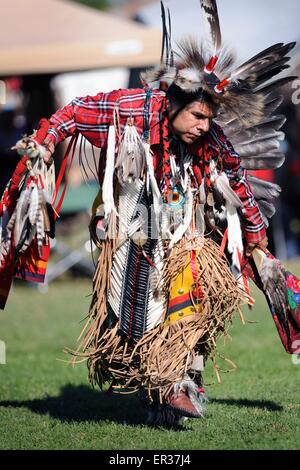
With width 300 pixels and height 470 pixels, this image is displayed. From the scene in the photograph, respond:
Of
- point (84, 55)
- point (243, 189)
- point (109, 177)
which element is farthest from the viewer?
point (84, 55)

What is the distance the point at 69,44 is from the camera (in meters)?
9.35

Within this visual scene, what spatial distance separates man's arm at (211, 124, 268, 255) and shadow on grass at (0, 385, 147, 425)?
1.03 m

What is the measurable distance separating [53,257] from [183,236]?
718 centimetres

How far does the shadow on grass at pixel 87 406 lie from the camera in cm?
452

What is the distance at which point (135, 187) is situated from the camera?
4059 millimetres

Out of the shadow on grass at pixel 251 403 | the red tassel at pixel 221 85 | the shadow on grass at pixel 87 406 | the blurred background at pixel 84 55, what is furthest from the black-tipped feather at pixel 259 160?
the blurred background at pixel 84 55

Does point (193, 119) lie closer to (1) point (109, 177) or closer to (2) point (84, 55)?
(1) point (109, 177)

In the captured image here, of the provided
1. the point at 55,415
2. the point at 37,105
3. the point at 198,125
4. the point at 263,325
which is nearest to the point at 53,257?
the point at 37,105

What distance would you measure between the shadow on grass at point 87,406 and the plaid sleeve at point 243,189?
1047 millimetres

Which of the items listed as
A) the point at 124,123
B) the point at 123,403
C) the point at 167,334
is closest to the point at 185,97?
the point at 124,123

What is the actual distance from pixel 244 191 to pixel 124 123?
2.08 feet

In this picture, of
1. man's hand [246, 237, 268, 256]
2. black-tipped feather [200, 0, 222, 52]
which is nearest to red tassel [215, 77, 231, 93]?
A: black-tipped feather [200, 0, 222, 52]

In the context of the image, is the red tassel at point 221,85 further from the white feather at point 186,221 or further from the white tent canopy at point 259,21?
the white tent canopy at point 259,21
